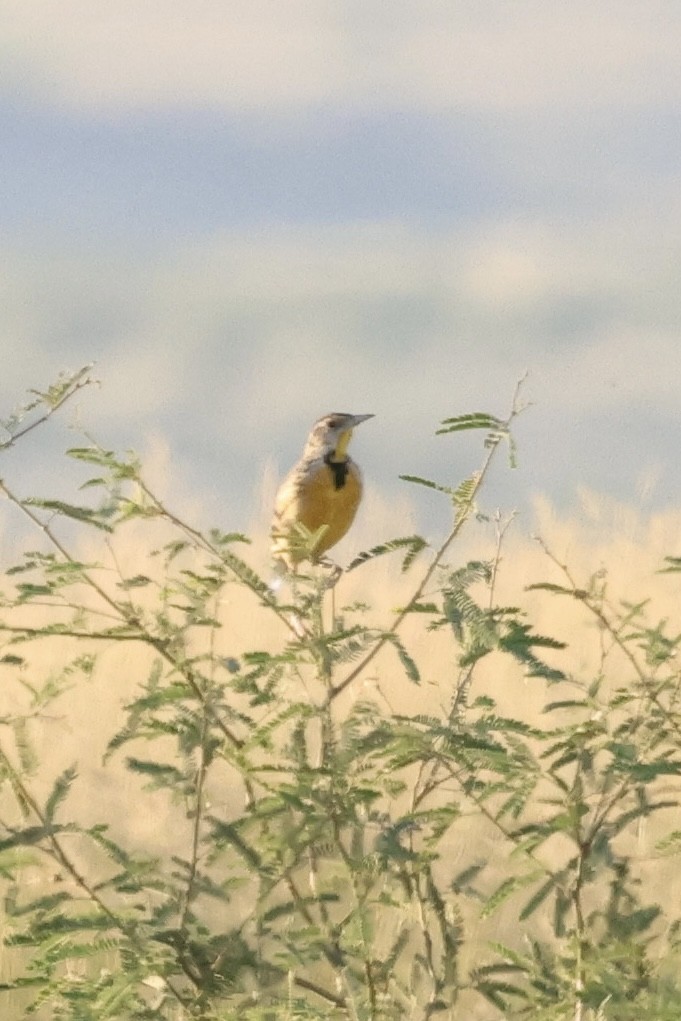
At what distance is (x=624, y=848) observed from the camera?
506 cm

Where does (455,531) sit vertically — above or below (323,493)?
below

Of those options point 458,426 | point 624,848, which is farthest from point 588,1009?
point 624,848

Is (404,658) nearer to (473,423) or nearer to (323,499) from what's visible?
(473,423)

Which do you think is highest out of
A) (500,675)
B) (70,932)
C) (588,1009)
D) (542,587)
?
(500,675)

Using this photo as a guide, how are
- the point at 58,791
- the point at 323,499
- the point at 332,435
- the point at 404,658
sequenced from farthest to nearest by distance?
1. the point at 332,435
2. the point at 323,499
3. the point at 58,791
4. the point at 404,658

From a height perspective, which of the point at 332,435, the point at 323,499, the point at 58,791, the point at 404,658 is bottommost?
the point at 58,791

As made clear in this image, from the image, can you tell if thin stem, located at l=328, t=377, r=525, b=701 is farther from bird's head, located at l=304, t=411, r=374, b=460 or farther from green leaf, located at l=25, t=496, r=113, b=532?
bird's head, located at l=304, t=411, r=374, b=460

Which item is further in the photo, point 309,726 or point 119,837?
point 119,837

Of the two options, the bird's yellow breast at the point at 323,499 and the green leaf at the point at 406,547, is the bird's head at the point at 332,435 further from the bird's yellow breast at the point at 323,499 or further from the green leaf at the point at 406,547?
the green leaf at the point at 406,547

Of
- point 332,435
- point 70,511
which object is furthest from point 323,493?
point 70,511

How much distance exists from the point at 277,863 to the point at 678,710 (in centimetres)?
91

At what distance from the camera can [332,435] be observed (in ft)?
22.8

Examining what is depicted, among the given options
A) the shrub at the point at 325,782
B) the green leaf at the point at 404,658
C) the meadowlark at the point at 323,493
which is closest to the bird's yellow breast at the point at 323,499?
the meadowlark at the point at 323,493

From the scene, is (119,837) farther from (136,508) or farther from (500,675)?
(136,508)
